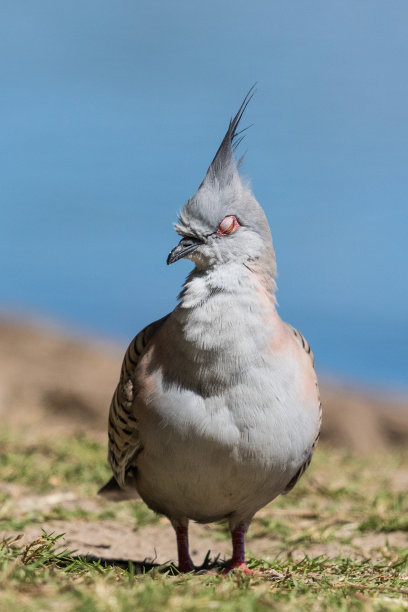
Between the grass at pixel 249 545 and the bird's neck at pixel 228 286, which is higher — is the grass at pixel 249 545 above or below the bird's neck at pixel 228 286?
below

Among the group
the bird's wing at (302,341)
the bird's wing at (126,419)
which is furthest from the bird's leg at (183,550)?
the bird's wing at (302,341)

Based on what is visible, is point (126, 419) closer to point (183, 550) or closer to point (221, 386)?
point (221, 386)

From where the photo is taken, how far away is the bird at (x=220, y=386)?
372 centimetres

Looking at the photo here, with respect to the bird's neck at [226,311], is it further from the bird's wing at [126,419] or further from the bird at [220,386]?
the bird's wing at [126,419]

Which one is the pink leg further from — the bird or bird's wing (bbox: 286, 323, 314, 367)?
bird's wing (bbox: 286, 323, 314, 367)

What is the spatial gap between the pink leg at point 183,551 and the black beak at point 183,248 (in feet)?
4.84

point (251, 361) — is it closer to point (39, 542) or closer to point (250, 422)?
point (250, 422)

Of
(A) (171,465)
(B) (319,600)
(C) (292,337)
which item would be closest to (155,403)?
(A) (171,465)

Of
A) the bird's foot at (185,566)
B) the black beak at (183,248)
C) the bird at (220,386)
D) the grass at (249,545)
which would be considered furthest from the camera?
the bird's foot at (185,566)

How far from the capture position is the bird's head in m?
4.01

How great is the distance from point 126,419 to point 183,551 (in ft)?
2.66

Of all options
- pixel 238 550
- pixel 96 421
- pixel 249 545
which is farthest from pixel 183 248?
pixel 96 421

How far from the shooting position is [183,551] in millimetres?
4258

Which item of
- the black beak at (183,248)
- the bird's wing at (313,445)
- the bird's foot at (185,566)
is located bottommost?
the bird's foot at (185,566)
